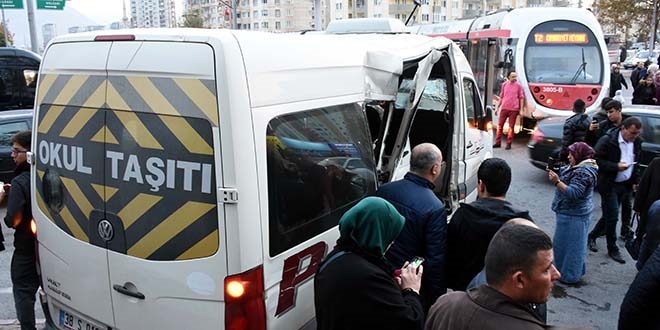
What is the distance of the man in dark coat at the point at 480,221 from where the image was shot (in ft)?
10.5

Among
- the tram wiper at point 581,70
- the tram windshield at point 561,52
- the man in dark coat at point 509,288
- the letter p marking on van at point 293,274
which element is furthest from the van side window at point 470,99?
the tram wiper at point 581,70

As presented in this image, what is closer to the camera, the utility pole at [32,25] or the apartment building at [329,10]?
the utility pole at [32,25]

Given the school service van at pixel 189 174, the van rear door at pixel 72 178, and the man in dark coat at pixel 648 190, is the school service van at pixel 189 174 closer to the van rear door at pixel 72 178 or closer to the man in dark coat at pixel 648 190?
the van rear door at pixel 72 178

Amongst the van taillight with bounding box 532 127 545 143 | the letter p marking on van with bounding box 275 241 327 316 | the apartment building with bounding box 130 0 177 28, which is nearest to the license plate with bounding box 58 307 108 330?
the letter p marking on van with bounding box 275 241 327 316

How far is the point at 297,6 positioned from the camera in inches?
3875

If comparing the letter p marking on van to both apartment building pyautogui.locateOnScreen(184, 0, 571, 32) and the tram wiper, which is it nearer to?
the tram wiper

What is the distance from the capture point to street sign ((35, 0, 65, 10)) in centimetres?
1886

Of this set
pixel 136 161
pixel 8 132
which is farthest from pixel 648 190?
pixel 8 132

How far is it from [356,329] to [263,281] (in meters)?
0.57

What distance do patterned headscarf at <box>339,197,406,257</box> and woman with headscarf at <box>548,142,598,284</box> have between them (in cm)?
311

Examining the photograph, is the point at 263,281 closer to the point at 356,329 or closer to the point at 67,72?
the point at 356,329

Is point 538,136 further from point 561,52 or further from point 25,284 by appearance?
point 25,284

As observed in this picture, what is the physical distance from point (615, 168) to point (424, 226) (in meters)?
3.64

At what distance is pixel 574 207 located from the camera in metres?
5.26
